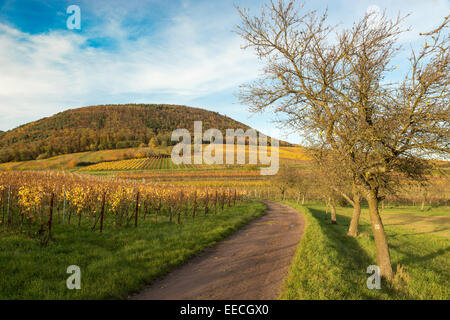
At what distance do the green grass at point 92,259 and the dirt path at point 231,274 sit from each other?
18.1 inches

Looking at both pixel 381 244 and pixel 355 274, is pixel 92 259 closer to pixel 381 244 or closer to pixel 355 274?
pixel 355 274

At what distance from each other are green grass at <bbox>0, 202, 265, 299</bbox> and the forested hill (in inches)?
2106

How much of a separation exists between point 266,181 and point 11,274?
54.0 meters

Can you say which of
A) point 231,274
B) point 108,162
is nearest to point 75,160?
point 108,162

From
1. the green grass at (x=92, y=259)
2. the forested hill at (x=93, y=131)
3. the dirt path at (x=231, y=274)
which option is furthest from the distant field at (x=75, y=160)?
the dirt path at (x=231, y=274)

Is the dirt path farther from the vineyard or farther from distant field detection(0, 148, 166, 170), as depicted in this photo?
distant field detection(0, 148, 166, 170)

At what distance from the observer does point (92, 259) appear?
6.86 metres

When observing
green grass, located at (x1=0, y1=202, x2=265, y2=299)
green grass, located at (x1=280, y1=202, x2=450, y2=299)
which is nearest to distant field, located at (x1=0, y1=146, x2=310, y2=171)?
green grass, located at (x1=280, y1=202, x2=450, y2=299)

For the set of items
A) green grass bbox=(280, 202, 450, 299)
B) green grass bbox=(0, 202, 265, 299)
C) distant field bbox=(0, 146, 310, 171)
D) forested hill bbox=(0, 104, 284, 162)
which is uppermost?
forested hill bbox=(0, 104, 284, 162)

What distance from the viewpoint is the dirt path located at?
5.22 metres

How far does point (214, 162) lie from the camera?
7712cm

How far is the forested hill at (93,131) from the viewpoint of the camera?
3519 inches

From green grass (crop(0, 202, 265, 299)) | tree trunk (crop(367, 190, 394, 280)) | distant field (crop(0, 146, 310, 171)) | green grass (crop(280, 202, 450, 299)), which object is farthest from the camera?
distant field (crop(0, 146, 310, 171))
